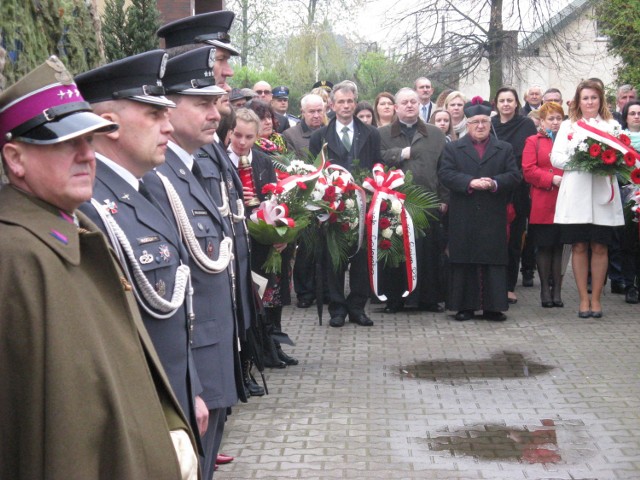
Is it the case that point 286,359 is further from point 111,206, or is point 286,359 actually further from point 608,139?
point 111,206

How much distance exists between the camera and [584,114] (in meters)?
11.0

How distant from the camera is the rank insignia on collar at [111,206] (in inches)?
139

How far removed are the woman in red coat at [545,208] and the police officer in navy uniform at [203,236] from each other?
7.42m

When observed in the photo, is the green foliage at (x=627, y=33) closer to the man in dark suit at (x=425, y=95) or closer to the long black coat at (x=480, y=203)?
the man in dark suit at (x=425, y=95)

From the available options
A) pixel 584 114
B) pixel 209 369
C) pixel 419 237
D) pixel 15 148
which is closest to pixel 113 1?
pixel 419 237

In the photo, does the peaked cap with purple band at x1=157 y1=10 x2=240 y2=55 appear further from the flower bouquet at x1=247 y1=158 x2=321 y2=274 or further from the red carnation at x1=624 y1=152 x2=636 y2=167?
the red carnation at x1=624 y1=152 x2=636 y2=167

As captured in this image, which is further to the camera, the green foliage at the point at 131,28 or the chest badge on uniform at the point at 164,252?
the green foliage at the point at 131,28

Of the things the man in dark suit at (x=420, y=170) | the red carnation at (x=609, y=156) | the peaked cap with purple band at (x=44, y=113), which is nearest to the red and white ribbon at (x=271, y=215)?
the man in dark suit at (x=420, y=170)

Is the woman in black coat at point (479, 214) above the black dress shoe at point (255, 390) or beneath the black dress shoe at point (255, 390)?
above

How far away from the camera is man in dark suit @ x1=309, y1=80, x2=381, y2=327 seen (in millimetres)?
10688

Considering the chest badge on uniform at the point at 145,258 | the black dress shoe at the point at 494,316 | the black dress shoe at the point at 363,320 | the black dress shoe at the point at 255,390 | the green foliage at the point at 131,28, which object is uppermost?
the green foliage at the point at 131,28

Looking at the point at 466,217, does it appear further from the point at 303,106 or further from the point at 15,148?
the point at 15,148

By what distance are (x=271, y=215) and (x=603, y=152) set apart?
420 centimetres

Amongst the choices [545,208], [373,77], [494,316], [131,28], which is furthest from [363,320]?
[373,77]
